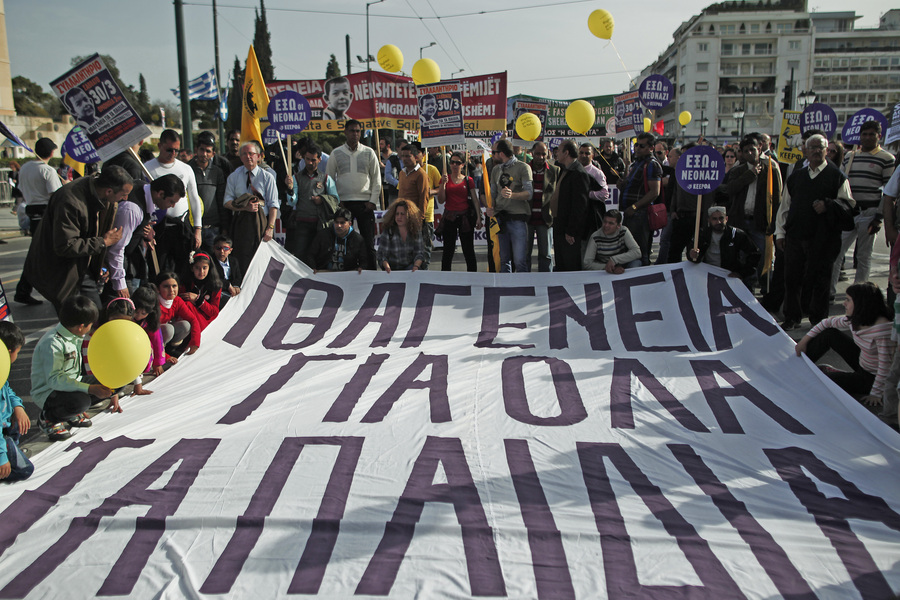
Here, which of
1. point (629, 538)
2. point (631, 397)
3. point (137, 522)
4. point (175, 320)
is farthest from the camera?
point (175, 320)

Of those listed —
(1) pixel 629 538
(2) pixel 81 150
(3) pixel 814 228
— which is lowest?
(1) pixel 629 538

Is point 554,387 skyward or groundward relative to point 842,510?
skyward

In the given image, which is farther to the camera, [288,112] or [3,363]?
[288,112]

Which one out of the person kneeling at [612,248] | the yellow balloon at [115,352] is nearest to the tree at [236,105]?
the person kneeling at [612,248]

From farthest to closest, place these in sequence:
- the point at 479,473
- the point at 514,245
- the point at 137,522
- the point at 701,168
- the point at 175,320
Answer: the point at 514,245
the point at 701,168
the point at 175,320
the point at 479,473
the point at 137,522

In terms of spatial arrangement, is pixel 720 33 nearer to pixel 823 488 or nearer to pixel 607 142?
pixel 607 142

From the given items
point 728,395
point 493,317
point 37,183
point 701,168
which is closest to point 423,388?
point 493,317

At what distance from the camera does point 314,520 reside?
3.11 metres

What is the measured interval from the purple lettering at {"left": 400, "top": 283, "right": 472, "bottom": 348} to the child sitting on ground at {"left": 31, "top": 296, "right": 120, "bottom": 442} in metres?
2.35

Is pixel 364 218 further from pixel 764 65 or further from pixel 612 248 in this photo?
pixel 764 65

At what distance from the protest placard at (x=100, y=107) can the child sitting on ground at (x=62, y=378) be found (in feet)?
7.86

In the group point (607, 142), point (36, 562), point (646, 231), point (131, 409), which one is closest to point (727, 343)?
point (646, 231)

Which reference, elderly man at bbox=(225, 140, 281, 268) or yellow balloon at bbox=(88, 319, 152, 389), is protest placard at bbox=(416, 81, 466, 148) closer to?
elderly man at bbox=(225, 140, 281, 268)

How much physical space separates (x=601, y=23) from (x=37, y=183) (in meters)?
9.04
